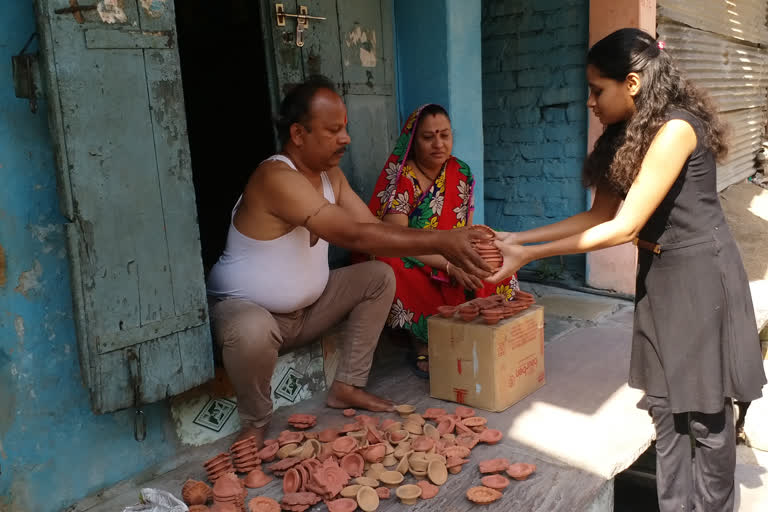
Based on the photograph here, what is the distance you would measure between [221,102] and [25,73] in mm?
2596

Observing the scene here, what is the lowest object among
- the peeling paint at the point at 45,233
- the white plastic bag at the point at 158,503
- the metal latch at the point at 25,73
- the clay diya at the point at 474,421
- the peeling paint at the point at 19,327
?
the clay diya at the point at 474,421

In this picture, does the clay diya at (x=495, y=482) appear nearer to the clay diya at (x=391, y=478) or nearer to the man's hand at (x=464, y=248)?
the clay diya at (x=391, y=478)

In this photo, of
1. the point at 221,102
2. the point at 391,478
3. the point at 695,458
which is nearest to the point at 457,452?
the point at 391,478

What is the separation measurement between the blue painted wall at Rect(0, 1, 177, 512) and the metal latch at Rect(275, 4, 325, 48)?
1384 mm

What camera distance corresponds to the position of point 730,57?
25.8ft

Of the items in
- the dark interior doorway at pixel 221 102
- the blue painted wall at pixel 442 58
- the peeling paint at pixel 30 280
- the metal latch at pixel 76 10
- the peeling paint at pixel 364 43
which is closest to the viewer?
the metal latch at pixel 76 10

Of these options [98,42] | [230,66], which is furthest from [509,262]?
[230,66]

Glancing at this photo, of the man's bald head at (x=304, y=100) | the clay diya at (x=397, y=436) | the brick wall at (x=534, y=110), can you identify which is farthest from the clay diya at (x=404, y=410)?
the brick wall at (x=534, y=110)

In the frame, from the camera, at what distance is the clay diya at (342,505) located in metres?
2.25

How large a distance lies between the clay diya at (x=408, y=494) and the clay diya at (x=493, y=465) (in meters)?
0.29

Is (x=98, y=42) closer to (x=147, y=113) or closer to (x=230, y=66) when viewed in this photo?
(x=147, y=113)

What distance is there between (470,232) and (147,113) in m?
1.40

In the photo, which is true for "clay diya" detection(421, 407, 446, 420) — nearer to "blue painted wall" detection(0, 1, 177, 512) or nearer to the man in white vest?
the man in white vest

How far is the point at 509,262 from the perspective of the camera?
286 centimetres
